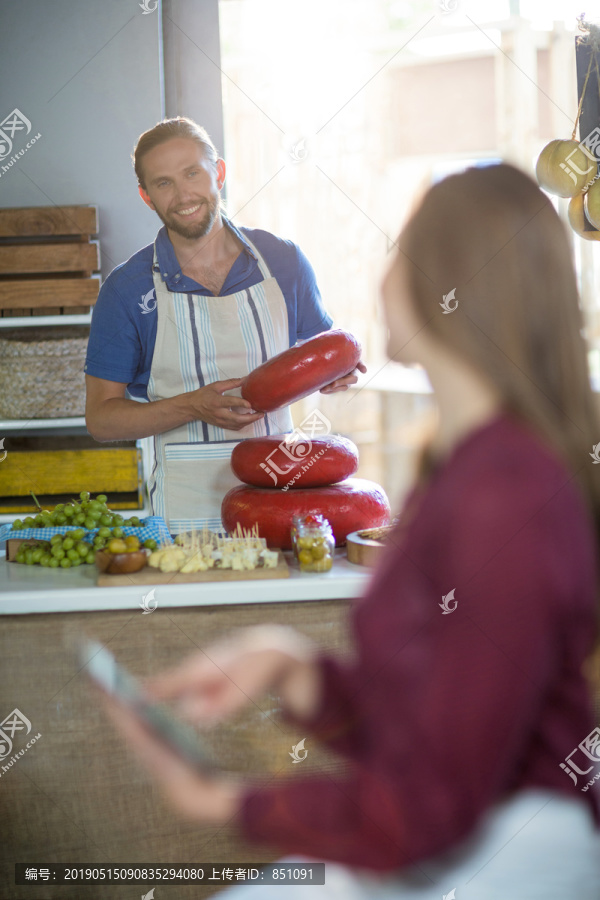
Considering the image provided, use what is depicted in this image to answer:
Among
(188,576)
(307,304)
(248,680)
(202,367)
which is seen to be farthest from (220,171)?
(248,680)

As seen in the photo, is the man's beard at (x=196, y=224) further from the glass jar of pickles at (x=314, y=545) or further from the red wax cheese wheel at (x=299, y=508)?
the glass jar of pickles at (x=314, y=545)

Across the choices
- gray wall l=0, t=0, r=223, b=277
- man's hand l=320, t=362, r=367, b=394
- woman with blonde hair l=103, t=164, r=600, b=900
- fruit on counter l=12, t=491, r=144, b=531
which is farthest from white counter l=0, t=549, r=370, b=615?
gray wall l=0, t=0, r=223, b=277

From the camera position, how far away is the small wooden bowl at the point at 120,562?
1613mm

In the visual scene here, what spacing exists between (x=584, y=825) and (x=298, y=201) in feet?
15.6

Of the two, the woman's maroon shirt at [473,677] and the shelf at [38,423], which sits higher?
the shelf at [38,423]

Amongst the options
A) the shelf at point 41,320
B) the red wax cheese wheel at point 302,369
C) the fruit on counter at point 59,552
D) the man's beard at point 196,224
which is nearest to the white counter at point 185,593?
the fruit on counter at point 59,552

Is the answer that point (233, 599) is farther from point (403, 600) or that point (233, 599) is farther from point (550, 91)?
point (550, 91)

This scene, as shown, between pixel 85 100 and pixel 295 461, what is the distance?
2371mm

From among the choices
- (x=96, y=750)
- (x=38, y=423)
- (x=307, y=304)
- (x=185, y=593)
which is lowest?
(x=96, y=750)

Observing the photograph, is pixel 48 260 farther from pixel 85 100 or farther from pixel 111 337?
pixel 111 337

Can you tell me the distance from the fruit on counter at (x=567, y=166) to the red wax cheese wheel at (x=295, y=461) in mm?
1003

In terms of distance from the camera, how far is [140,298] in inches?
92.0

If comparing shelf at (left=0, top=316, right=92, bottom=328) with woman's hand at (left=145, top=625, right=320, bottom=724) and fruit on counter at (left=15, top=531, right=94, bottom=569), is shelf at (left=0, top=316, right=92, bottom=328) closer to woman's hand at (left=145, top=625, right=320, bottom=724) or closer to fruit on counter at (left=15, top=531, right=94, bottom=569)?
fruit on counter at (left=15, top=531, right=94, bottom=569)

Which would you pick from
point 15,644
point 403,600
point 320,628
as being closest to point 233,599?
point 320,628
